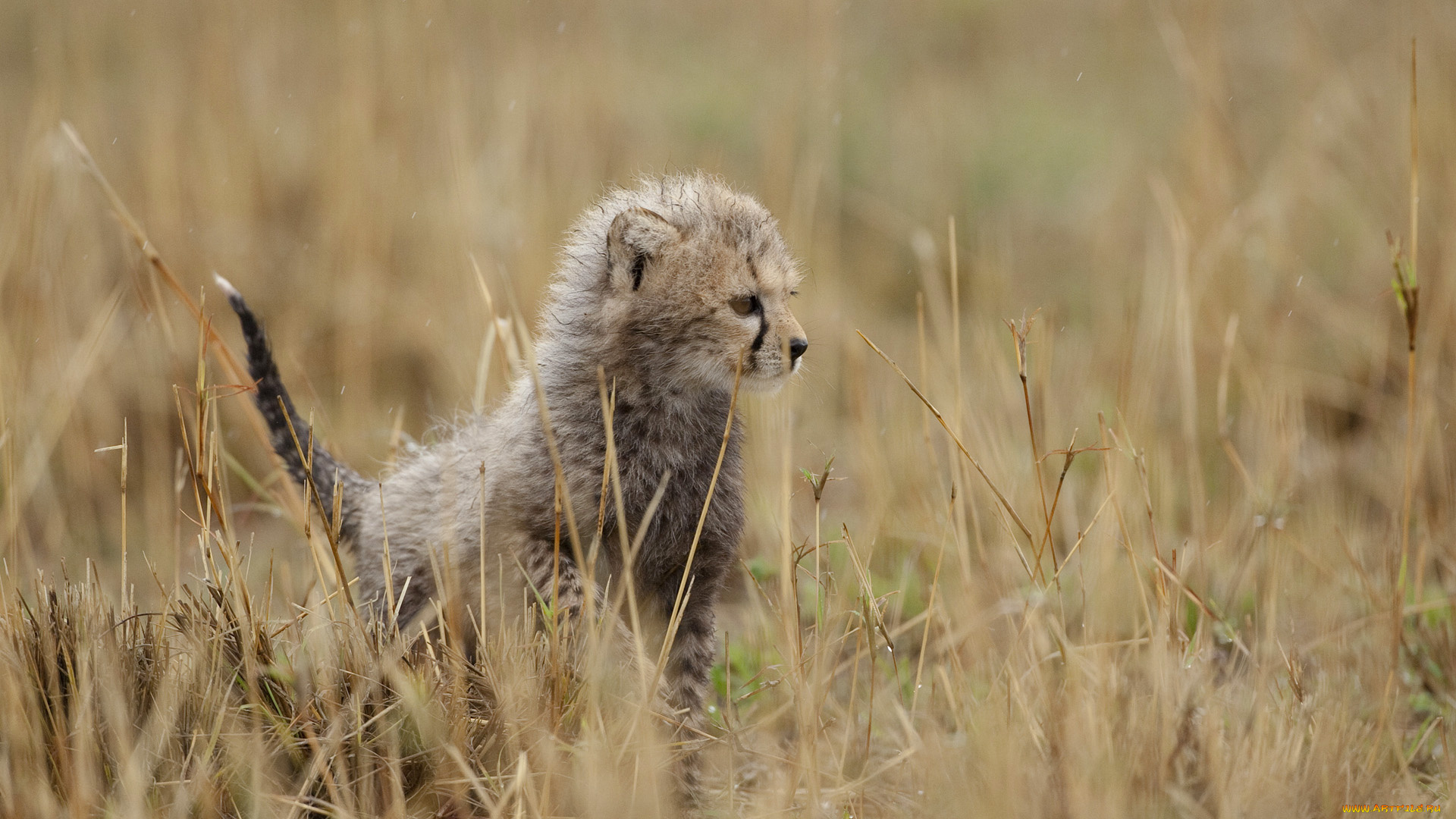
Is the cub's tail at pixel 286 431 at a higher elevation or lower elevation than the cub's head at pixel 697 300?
lower

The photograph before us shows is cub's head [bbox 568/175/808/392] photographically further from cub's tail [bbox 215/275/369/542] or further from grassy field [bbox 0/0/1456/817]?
cub's tail [bbox 215/275/369/542]

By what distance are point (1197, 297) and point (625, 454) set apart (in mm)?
2759

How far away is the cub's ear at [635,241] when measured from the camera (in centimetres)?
250

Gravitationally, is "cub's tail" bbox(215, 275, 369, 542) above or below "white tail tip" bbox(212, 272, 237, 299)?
below

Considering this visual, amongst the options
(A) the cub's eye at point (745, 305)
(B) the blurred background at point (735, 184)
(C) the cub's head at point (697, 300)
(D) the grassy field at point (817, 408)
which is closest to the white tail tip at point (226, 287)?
(D) the grassy field at point (817, 408)

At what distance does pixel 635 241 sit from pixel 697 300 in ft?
0.65

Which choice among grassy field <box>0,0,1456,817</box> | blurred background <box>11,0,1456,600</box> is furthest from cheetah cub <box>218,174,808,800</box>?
blurred background <box>11,0,1456,600</box>

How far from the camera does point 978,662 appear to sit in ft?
7.80

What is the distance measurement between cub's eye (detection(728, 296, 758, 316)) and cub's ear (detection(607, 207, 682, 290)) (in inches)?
7.7

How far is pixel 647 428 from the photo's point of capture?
2605 millimetres

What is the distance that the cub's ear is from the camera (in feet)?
8.20

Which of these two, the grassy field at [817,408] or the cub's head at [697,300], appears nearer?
the grassy field at [817,408]

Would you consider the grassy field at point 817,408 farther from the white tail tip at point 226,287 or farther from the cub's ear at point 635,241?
the cub's ear at point 635,241

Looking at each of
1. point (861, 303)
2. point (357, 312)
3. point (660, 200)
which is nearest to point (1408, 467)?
point (660, 200)
